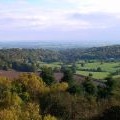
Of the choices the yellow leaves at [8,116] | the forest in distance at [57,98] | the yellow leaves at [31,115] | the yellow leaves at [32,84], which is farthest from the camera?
the yellow leaves at [32,84]

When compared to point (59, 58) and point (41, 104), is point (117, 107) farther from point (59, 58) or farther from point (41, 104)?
point (59, 58)

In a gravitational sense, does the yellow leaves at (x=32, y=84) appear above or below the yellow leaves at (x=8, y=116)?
below

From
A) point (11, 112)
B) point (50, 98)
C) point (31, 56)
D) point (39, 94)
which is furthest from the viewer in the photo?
point (31, 56)

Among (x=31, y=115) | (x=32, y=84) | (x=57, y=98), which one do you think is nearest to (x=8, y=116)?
(x=31, y=115)

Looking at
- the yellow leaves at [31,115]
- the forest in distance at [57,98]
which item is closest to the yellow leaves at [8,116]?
the forest in distance at [57,98]

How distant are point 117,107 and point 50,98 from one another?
48.8ft

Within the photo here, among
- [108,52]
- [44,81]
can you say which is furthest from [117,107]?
[108,52]

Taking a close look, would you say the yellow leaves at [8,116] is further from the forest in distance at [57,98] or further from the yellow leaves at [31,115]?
the yellow leaves at [31,115]

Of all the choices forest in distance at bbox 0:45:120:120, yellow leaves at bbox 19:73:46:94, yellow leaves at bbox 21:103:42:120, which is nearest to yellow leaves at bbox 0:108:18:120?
forest in distance at bbox 0:45:120:120

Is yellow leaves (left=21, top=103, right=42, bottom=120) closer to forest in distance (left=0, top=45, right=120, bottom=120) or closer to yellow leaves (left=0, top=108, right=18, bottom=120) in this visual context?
forest in distance (left=0, top=45, right=120, bottom=120)

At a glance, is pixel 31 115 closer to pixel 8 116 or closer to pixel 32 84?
pixel 8 116

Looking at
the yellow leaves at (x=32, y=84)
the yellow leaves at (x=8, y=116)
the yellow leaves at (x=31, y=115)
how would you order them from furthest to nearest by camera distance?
the yellow leaves at (x=32, y=84), the yellow leaves at (x=31, y=115), the yellow leaves at (x=8, y=116)

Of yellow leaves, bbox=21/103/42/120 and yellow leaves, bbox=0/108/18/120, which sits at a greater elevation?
yellow leaves, bbox=0/108/18/120

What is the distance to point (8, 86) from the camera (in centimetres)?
6200
